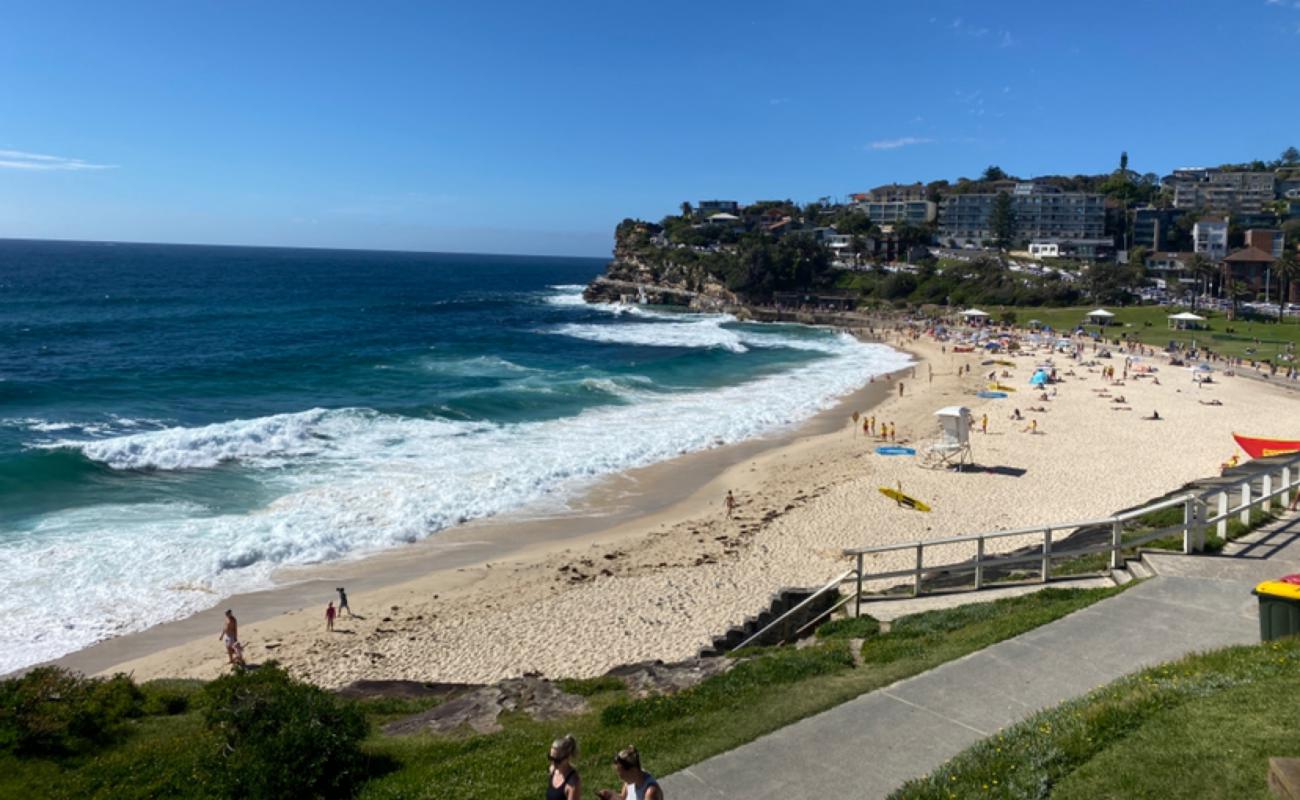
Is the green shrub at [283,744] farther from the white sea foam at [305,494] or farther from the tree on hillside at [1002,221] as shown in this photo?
the tree on hillside at [1002,221]

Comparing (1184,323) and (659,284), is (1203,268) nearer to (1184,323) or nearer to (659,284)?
(1184,323)

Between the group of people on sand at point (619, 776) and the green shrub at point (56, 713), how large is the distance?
244 inches

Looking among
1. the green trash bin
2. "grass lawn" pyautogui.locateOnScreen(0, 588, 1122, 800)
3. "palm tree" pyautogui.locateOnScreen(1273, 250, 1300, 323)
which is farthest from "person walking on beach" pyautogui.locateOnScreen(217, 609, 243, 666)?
"palm tree" pyautogui.locateOnScreen(1273, 250, 1300, 323)

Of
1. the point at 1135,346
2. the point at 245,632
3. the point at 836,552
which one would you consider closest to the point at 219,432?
the point at 245,632

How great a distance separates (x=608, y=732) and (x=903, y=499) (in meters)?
18.3

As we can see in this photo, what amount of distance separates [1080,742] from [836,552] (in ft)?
47.1

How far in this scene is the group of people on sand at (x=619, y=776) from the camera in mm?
4641

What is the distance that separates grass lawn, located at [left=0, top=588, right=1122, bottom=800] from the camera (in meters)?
6.77

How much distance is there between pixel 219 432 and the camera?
30.5 m

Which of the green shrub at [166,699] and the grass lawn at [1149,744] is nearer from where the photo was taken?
the grass lawn at [1149,744]

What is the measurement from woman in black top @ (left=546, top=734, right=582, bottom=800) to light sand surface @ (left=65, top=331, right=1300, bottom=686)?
9.32 m

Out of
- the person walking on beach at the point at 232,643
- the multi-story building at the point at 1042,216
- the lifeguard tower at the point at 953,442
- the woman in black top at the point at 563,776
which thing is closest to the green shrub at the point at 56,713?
the person walking on beach at the point at 232,643

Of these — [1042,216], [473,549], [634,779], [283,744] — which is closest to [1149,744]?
[634,779]

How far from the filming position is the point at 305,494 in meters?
24.5
